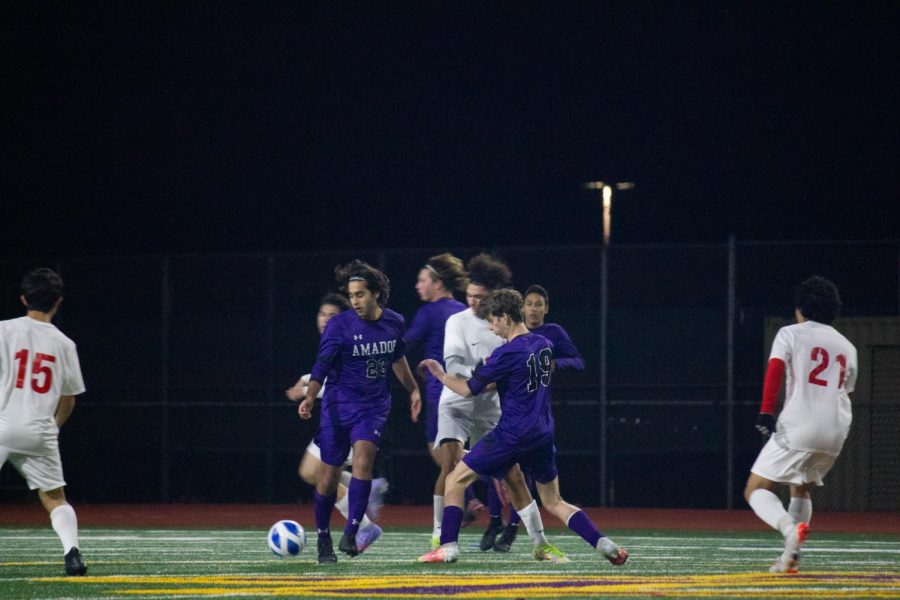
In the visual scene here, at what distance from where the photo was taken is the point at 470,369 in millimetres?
11383

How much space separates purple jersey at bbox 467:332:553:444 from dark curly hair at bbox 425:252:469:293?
2932 millimetres

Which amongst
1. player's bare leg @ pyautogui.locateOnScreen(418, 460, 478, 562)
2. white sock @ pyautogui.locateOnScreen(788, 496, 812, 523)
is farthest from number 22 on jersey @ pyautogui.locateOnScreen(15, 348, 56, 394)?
white sock @ pyautogui.locateOnScreen(788, 496, 812, 523)

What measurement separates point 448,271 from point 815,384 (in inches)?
161

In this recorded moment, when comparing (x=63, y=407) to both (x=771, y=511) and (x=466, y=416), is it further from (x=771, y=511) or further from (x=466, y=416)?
(x=771, y=511)

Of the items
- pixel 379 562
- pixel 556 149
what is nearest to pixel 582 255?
pixel 556 149

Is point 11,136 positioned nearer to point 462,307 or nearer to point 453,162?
point 453,162

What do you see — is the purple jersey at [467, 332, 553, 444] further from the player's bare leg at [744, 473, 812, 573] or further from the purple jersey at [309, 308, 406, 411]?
the player's bare leg at [744, 473, 812, 573]

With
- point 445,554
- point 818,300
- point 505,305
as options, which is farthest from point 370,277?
point 818,300

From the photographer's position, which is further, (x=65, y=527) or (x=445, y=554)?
(x=445, y=554)

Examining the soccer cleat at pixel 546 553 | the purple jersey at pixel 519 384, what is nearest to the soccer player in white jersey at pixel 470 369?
the soccer cleat at pixel 546 553

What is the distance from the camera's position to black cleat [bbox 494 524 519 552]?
35.8 ft

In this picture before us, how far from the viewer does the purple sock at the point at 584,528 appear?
861 centimetres

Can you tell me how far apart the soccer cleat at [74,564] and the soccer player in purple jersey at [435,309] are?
4109mm

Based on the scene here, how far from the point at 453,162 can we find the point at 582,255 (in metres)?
4.30
